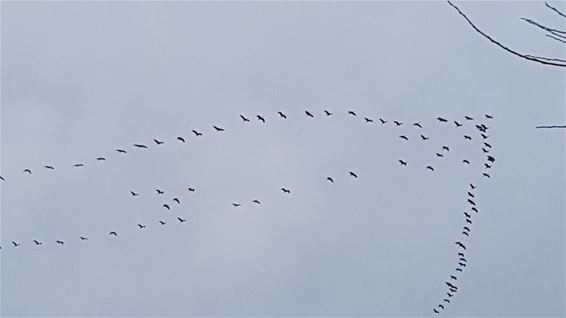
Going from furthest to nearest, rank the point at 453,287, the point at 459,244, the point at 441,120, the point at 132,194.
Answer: the point at 132,194
the point at 459,244
the point at 453,287
the point at 441,120

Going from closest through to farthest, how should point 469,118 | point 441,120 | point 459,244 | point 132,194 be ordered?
point 469,118 → point 441,120 → point 459,244 → point 132,194

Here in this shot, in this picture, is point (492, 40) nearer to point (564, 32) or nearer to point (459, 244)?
point (564, 32)

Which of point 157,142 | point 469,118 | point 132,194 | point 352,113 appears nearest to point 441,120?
point 469,118

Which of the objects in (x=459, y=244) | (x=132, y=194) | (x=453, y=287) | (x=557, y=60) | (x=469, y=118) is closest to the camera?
(x=557, y=60)

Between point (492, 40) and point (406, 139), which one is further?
point (406, 139)

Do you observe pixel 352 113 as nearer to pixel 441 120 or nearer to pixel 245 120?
pixel 245 120

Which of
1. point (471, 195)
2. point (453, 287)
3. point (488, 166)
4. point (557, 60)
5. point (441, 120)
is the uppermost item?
point (557, 60)

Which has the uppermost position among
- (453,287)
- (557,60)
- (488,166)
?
(557,60)

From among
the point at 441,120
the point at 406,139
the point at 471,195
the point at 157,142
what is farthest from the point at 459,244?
the point at 157,142

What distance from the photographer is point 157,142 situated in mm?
40750

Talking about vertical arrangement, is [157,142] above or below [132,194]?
above

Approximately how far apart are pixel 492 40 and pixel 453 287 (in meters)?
31.9

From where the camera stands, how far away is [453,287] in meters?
37.6

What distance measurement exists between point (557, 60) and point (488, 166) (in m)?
27.7
